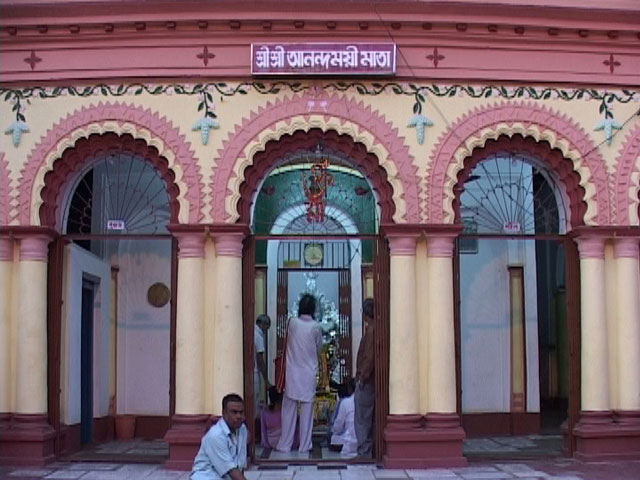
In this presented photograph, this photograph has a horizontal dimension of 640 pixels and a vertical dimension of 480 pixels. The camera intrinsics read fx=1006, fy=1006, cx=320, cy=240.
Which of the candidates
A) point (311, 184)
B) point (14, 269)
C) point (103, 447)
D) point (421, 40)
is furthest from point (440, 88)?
point (103, 447)

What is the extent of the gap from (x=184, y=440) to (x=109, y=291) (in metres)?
3.61

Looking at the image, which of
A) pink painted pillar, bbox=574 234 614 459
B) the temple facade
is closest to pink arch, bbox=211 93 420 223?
the temple facade

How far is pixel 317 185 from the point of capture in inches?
492

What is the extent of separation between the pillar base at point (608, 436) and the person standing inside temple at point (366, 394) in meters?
2.42

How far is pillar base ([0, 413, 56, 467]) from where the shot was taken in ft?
36.1

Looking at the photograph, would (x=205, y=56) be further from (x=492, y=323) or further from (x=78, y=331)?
(x=492, y=323)

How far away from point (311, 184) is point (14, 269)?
3702mm

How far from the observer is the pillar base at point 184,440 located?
35.5 feet

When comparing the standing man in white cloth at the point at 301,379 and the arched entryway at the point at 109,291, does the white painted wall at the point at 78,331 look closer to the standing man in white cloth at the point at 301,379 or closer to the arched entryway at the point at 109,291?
the arched entryway at the point at 109,291

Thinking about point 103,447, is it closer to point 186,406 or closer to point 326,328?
point 186,406

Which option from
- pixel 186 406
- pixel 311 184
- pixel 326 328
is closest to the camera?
pixel 186 406

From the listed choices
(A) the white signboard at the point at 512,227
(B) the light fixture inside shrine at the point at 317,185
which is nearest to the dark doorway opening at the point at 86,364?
(B) the light fixture inside shrine at the point at 317,185

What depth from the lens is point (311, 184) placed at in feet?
41.3

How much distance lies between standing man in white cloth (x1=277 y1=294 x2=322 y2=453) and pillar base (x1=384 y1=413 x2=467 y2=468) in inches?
66.2
